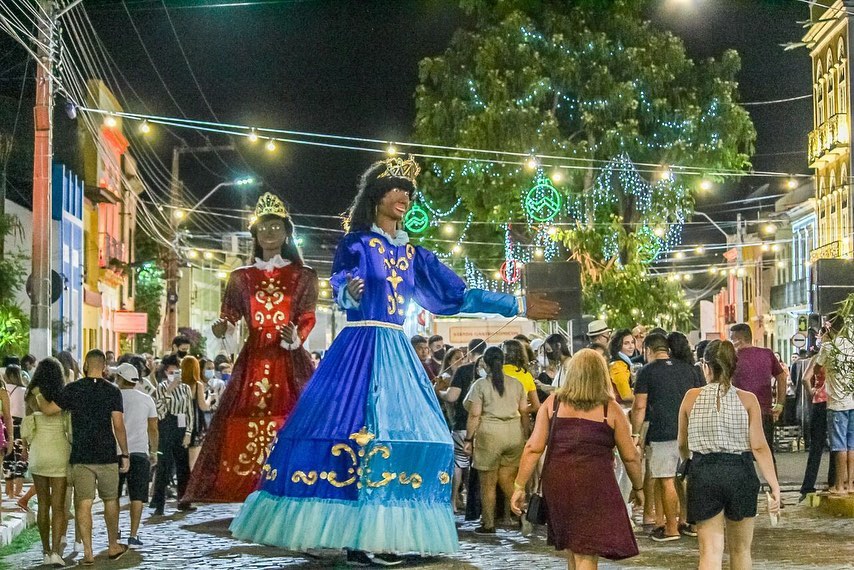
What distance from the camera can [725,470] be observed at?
8.13m

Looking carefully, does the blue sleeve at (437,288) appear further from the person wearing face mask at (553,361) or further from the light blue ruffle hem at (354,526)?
the person wearing face mask at (553,361)

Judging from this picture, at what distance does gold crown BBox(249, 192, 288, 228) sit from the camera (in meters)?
12.2

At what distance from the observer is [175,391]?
48.2 ft

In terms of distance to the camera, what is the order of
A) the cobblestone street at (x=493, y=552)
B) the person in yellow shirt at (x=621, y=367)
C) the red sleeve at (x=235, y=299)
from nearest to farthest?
1. the cobblestone street at (x=493, y=552)
2. the red sleeve at (x=235, y=299)
3. the person in yellow shirt at (x=621, y=367)

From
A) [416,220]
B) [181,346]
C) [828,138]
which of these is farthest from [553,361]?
[828,138]

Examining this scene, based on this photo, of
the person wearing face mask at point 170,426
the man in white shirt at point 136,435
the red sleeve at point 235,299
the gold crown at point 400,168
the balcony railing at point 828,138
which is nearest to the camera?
the gold crown at point 400,168

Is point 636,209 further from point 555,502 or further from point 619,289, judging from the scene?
point 555,502

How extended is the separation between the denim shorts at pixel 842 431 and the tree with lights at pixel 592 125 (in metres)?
18.5

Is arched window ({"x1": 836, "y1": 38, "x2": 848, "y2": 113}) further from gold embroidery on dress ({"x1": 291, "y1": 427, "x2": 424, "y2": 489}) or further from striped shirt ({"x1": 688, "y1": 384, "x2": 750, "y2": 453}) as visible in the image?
striped shirt ({"x1": 688, "y1": 384, "x2": 750, "y2": 453})

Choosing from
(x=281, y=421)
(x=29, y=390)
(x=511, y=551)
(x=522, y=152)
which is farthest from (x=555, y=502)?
(x=522, y=152)

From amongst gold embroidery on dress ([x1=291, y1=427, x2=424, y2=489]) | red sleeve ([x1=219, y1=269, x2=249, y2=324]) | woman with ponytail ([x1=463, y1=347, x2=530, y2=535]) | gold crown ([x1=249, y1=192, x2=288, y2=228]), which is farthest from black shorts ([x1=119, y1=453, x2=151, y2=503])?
woman with ponytail ([x1=463, y1=347, x2=530, y2=535])

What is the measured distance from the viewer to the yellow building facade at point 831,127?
1743 inches

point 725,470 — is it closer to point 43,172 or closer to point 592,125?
point 43,172

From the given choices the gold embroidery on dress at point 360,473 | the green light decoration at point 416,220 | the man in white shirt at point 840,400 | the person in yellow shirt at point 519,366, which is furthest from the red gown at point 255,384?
the green light decoration at point 416,220
